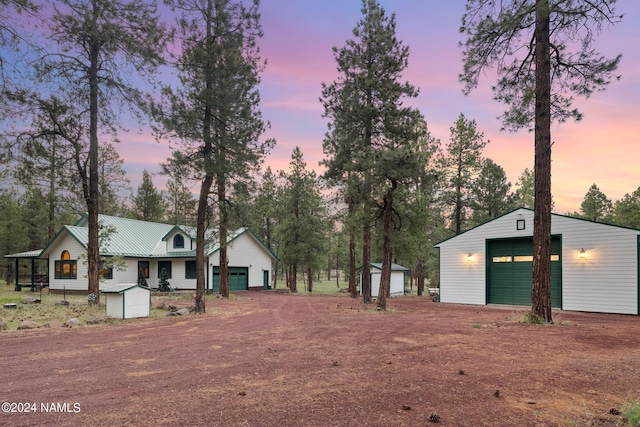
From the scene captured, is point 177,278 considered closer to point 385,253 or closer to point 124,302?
point 124,302

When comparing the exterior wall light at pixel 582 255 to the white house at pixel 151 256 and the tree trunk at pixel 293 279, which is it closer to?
the white house at pixel 151 256

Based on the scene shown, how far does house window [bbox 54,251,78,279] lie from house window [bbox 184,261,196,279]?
667 cm

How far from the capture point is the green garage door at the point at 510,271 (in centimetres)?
1719

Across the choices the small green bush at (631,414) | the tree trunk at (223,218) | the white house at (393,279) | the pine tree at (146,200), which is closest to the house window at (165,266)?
the tree trunk at (223,218)

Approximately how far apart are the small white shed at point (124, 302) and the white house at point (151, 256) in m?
9.49

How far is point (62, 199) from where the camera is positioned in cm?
1878

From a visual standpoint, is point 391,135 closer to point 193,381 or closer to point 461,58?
point 461,58

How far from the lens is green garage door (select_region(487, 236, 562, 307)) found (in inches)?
677

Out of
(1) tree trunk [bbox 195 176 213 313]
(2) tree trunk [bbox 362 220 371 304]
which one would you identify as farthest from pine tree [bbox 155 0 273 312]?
(2) tree trunk [bbox 362 220 371 304]

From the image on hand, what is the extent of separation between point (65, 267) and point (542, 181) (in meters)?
27.2

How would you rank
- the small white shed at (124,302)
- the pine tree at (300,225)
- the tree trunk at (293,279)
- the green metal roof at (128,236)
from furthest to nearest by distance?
the tree trunk at (293,279) → the pine tree at (300,225) → the green metal roof at (128,236) → the small white shed at (124,302)

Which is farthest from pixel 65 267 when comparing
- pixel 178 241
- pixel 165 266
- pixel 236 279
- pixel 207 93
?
pixel 207 93

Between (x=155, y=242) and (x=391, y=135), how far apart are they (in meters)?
20.8

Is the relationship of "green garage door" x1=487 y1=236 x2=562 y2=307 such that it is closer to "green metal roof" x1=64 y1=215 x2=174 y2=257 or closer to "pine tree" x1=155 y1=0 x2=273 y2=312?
"pine tree" x1=155 y1=0 x2=273 y2=312
